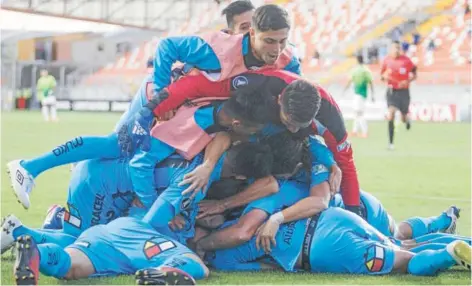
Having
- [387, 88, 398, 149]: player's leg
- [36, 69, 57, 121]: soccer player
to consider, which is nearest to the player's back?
[387, 88, 398, 149]: player's leg

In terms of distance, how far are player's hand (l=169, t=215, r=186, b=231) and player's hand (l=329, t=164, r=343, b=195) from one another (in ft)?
3.07

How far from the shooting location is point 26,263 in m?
4.80

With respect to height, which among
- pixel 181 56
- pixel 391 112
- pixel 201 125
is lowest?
pixel 391 112

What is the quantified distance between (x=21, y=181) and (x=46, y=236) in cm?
61

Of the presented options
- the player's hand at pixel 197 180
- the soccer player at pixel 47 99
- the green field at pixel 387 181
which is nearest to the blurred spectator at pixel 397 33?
the soccer player at pixel 47 99

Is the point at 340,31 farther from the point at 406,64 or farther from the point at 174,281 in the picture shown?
the point at 174,281

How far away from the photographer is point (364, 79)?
23766mm

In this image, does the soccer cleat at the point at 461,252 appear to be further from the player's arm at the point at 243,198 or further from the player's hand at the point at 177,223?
the player's hand at the point at 177,223

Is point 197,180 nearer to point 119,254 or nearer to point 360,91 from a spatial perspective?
point 119,254

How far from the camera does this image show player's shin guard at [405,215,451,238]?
267 inches

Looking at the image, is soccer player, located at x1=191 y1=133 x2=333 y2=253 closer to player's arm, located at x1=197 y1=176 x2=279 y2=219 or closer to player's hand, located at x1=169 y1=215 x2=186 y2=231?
player's arm, located at x1=197 y1=176 x2=279 y2=219

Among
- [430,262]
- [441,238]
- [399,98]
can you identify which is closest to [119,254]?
[430,262]

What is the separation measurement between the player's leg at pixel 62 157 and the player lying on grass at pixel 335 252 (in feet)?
3.45

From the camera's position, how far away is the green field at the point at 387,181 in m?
5.57
